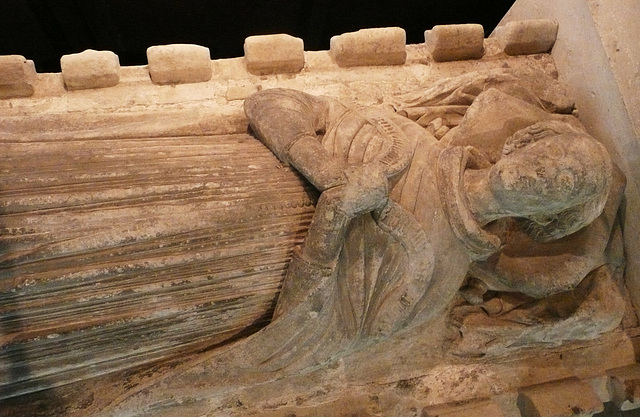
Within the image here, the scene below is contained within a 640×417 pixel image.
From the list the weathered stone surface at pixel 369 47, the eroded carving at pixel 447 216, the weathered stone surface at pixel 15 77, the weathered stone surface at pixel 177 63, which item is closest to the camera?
the eroded carving at pixel 447 216

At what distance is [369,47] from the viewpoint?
8.93 feet

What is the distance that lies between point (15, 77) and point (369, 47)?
171 centimetres

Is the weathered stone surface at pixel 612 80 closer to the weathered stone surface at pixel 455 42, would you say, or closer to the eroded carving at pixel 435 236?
the eroded carving at pixel 435 236

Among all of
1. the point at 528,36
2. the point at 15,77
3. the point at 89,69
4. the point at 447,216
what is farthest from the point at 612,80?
the point at 15,77

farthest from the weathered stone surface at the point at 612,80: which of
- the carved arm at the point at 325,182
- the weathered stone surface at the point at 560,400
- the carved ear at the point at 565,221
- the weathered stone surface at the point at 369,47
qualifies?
the carved arm at the point at 325,182

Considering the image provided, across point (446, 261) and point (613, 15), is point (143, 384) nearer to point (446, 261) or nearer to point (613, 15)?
point (446, 261)

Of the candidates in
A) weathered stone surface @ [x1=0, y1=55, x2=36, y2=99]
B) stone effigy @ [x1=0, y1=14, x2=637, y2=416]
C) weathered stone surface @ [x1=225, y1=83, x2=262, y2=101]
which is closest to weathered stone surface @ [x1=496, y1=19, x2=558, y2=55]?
stone effigy @ [x1=0, y1=14, x2=637, y2=416]

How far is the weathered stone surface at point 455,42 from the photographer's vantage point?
279cm

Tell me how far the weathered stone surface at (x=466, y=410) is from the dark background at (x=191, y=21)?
135 inches

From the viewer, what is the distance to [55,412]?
6.45ft

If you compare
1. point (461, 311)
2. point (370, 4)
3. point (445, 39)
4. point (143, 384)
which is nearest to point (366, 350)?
point (461, 311)

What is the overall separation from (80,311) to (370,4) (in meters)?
3.78

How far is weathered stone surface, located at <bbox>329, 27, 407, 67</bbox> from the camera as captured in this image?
8.87ft

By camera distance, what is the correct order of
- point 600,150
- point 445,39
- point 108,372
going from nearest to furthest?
point 600,150 < point 108,372 < point 445,39
